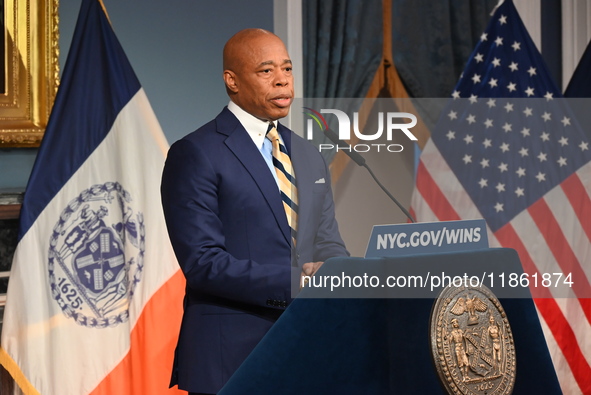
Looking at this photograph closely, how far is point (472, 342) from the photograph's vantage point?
1.44 m

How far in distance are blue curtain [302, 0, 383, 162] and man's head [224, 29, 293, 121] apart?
2401 mm

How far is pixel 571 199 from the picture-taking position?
145 inches

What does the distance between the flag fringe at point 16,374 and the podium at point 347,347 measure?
2041mm

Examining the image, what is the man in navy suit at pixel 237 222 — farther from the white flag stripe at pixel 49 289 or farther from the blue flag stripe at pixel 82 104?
the blue flag stripe at pixel 82 104

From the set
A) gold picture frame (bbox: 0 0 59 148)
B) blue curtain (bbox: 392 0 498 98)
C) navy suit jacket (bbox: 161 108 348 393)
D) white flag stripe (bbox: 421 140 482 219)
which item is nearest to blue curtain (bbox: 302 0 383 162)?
blue curtain (bbox: 392 0 498 98)

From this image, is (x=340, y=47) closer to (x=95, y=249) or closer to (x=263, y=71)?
(x=95, y=249)

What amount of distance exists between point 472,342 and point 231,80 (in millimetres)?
946

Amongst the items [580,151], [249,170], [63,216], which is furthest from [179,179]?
[580,151]

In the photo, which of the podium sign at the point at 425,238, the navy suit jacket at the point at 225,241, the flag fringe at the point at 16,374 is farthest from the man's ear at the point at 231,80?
the flag fringe at the point at 16,374

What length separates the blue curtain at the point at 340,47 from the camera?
4414 mm

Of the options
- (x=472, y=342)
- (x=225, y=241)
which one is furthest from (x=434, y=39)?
(x=472, y=342)

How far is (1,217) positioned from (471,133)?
214 cm

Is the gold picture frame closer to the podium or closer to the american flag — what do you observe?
the american flag

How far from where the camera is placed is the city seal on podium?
1.39m
